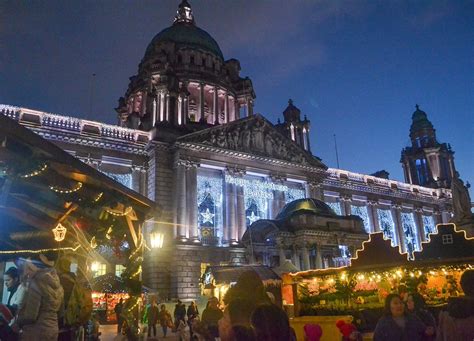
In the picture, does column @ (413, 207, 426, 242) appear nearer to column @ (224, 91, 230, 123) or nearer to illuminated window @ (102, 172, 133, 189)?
column @ (224, 91, 230, 123)

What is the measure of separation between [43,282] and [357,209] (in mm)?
45913

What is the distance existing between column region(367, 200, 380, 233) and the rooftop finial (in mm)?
35929

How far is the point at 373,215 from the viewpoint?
48594 mm

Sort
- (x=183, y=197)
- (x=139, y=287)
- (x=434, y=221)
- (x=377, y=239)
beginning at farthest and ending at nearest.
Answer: (x=434, y=221) → (x=183, y=197) → (x=377, y=239) → (x=139, y=287)

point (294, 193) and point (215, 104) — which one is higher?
point (215, 104)

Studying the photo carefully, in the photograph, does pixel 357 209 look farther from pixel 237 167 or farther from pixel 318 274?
pixel 318 274

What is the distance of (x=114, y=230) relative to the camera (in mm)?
11773

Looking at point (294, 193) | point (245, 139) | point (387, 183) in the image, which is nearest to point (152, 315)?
point (245, 139)

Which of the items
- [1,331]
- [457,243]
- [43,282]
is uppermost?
[457,243]

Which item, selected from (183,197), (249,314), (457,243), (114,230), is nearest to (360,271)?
(457,243)

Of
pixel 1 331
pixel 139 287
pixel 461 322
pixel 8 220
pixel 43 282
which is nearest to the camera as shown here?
pixel 461 322

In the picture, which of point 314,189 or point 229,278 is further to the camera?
point 314,189

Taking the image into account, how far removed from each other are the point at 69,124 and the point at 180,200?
1080 cm

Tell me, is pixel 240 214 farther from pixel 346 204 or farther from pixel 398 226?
pixel 398 226
